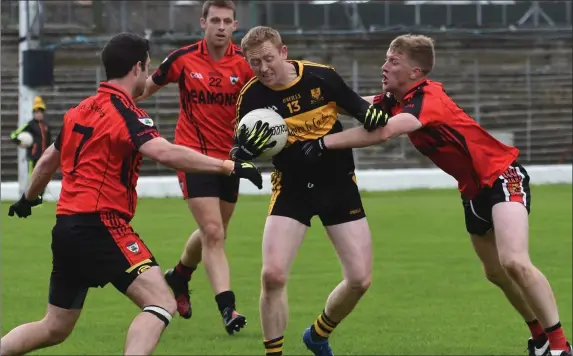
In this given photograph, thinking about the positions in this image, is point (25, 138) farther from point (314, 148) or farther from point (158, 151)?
point (158, 151)

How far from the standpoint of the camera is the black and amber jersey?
319 inches

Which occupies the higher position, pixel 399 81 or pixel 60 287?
pixel 399 81

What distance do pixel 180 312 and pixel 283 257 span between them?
2.90m

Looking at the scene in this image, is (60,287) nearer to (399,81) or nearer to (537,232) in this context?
(399,81)

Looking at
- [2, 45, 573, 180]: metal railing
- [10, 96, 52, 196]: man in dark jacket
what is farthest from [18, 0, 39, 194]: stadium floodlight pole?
[2, 45, 573, 180]: metal railing

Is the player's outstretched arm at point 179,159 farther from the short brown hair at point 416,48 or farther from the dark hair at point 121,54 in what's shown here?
the short brown hair at point 416,48

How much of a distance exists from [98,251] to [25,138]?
1650 cm

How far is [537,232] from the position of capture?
1773 centimetres

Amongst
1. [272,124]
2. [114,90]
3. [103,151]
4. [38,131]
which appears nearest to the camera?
[103,151]

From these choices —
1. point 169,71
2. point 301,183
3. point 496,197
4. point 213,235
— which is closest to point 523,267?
point 496,197

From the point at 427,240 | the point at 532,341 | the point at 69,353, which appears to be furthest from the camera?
the point at 427,240

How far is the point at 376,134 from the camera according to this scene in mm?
7773

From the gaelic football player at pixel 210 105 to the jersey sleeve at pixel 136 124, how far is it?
3.25 metres

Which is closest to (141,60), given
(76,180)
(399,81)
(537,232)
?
(76,180)
